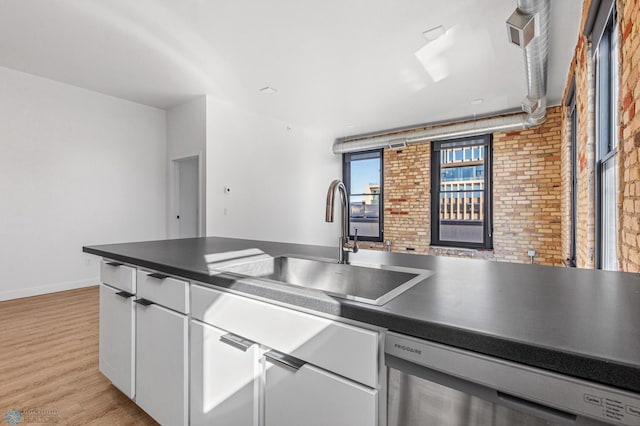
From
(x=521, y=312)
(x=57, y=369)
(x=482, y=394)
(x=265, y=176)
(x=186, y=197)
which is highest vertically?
(x=265, y=176)

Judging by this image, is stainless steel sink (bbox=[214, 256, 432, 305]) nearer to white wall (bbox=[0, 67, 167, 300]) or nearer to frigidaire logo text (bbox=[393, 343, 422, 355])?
frigidaire logo text (bbox=[393, 343, 422, 355])

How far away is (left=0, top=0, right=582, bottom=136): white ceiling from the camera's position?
8.60 feet

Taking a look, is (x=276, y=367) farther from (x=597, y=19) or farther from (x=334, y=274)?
(x=597, y=19)

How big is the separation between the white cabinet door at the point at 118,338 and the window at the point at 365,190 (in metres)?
5.20

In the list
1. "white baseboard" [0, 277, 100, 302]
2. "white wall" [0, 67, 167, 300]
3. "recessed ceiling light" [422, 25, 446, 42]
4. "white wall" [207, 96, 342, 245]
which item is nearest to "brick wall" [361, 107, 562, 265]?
"white wall" [207, 96, 342, 245]

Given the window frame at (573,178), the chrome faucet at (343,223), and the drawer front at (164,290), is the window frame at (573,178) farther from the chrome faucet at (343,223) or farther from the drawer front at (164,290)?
the drawer front at (164,290)

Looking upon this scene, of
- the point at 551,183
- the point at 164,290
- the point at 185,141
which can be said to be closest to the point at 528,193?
the point at 551,183

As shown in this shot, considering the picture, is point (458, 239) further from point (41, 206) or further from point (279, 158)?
point (41, 206)

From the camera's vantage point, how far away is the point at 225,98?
184 inches

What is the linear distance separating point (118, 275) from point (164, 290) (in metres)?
0.53

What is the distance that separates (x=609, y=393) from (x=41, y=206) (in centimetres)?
551

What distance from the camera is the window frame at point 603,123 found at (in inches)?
82.7

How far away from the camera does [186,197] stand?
529 centimetres

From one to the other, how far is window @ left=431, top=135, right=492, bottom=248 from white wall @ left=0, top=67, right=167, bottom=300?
5.03 meters
